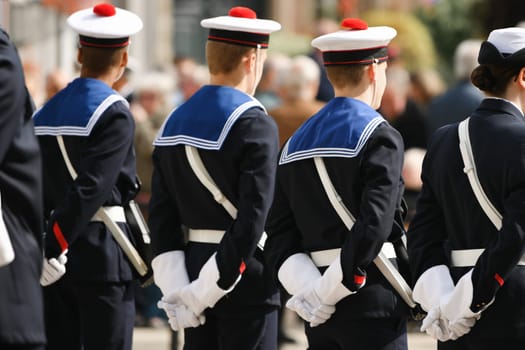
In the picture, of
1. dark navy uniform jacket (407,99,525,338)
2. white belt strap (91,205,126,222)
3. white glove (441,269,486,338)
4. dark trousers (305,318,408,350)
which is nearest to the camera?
dark navy uniform jacket (407,99,525,338)

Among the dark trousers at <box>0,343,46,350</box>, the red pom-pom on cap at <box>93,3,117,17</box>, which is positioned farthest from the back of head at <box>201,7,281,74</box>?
the dark trousers at <box>0,343,46,350</box>

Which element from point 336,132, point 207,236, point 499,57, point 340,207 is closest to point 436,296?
point 340,207

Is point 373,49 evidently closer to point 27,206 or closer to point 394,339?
point 394,339

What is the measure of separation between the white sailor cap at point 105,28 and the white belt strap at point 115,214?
696 mm

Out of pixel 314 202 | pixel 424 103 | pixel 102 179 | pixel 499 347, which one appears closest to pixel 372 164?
pixel 314 202

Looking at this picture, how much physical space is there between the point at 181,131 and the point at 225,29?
1.46 ft

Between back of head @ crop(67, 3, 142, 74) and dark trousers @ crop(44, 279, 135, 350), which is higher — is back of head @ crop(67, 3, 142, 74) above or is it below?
above

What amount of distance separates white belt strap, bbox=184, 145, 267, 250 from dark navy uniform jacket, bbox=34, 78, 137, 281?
1.27ft

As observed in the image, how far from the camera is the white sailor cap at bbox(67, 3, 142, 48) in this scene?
652cm

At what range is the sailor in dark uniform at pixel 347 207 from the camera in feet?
18.3

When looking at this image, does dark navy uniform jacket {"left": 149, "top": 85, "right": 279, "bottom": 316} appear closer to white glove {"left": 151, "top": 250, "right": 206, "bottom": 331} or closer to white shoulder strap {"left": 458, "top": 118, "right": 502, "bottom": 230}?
white glove {"left": 151, "top": 250, "right": 206, "bottom": 331}

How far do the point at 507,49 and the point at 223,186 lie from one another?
128cm

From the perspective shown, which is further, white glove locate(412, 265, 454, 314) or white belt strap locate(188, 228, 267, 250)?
white belt strap locate(188, 228, 267, 250)

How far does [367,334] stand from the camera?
567 cm
